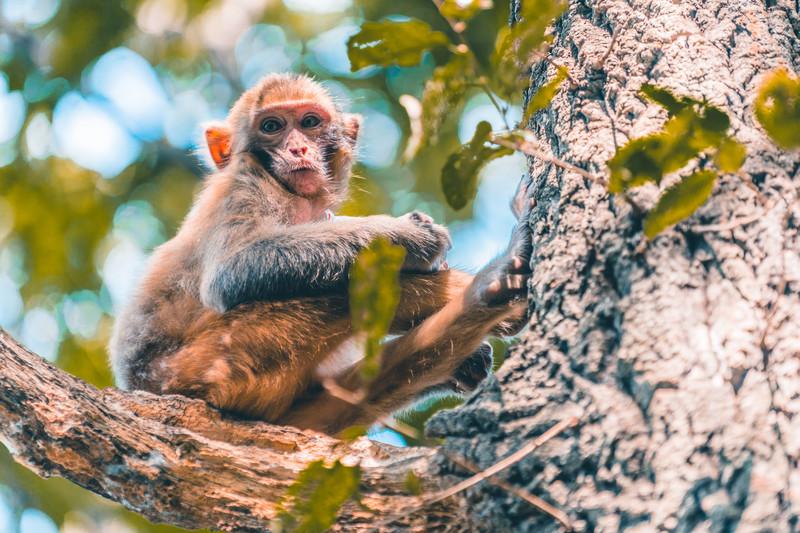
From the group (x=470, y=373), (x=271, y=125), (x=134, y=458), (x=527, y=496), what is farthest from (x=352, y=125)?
(x=527, y=496)

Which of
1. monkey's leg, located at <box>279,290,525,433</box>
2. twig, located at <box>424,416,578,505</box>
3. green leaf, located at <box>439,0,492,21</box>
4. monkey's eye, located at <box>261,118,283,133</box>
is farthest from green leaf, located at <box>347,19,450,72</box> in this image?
monkey's eye, located at <box>261,118,283,133</box>

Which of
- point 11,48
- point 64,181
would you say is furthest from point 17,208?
point 11,48

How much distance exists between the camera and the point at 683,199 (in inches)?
98.1

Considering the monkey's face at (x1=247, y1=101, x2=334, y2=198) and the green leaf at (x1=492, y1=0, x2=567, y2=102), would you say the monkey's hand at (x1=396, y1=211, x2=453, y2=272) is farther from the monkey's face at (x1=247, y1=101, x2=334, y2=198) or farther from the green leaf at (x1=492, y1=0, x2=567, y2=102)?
the green leaf at (x1=492, y1=0, x2=567, y2=102)

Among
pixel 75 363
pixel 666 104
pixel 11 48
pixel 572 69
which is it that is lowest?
pixel 666 104

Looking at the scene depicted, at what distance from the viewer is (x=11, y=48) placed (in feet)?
35.2

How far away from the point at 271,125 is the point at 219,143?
539 millimetres

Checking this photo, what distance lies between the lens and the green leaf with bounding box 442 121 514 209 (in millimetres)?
2979

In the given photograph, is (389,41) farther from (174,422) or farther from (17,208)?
(17,208)

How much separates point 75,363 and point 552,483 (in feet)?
25.2

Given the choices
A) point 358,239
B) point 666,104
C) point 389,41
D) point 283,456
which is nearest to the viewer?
point 666,104

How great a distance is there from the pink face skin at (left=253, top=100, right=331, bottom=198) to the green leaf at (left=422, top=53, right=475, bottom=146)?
2.71 metres

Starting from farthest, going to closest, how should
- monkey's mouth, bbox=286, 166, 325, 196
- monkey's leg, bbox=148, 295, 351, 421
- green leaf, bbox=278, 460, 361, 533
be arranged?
1. monkey's mouth, bbox=286, 166, 325, 196
2. monkey's leg, bbox=148, 295, 351, 421
3. green leaf, bbox=278, 460, 361, 533

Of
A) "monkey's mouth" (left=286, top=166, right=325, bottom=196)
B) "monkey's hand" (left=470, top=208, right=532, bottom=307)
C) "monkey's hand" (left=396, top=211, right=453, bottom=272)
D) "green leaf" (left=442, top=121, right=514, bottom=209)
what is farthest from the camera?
"monkey's mouth" (left=286, top=166, right=325, bottom=196)
